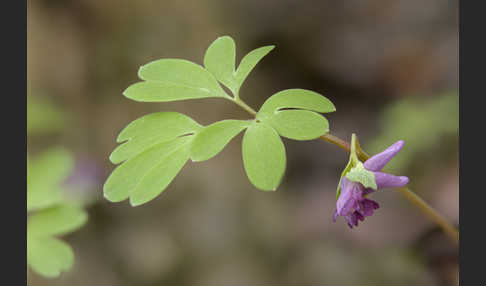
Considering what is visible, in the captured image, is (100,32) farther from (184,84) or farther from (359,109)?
(184,84)

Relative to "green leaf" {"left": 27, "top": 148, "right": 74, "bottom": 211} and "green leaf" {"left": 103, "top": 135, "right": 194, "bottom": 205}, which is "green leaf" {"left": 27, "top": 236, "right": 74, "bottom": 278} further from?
"green leaf" {"left": 103, "top": 135, "right": 194, "bottom": 205}

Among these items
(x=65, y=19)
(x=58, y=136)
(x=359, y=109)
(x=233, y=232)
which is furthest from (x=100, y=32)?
(x=359, y=109)

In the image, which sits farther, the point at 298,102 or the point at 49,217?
the point at 49,217

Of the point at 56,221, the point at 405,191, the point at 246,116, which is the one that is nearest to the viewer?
the point at 405,191

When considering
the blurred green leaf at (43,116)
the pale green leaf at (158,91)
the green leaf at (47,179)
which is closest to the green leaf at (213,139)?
the pale green leaf at (158,91)

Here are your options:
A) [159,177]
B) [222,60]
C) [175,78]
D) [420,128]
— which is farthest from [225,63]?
[420,128]

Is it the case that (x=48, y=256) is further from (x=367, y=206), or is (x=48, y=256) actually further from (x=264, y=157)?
(x=367, y=206)
